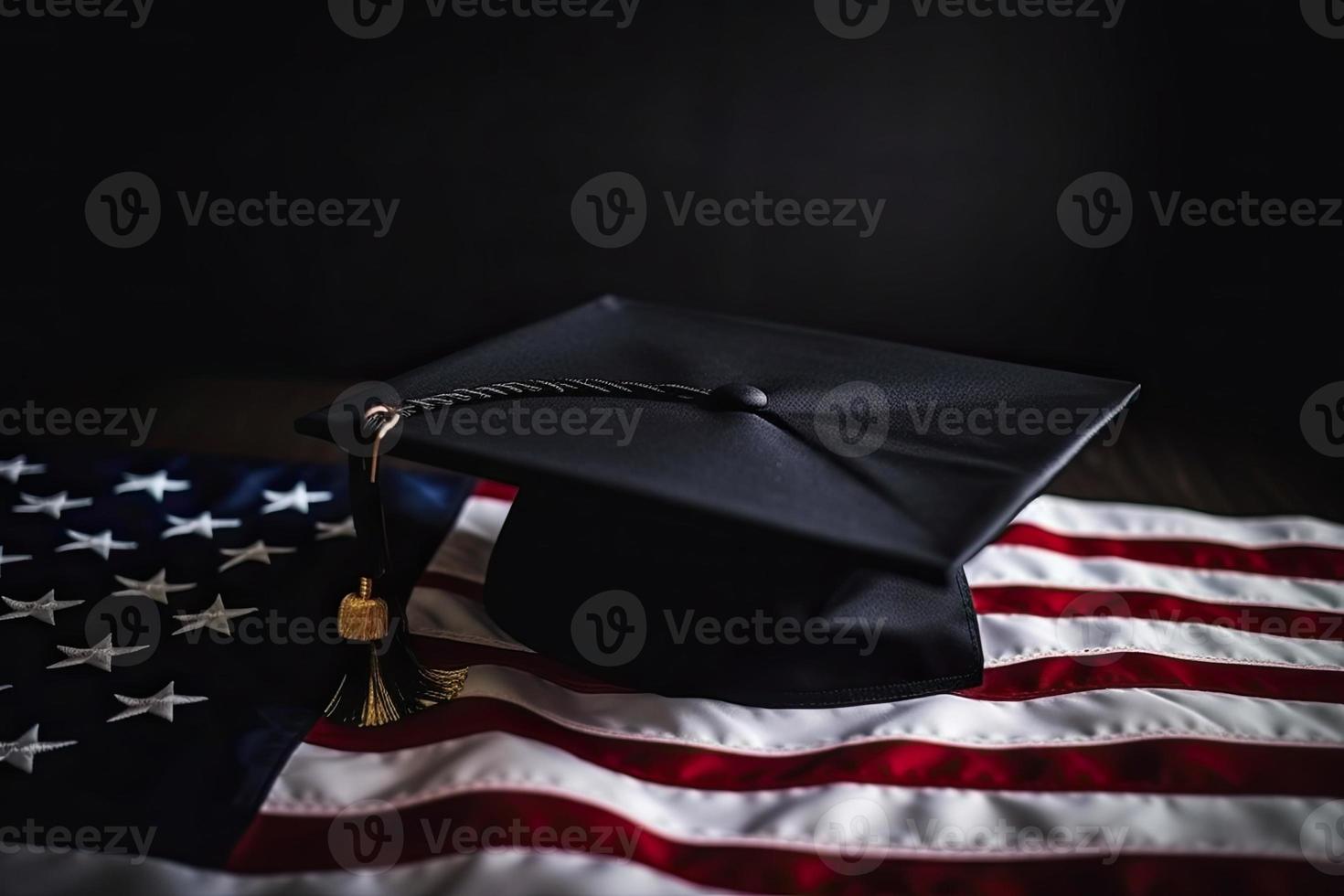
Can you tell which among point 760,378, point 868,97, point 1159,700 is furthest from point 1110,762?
point 868,97

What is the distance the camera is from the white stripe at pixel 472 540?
3.59 feet

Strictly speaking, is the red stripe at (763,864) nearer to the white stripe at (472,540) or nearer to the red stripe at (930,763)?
the red stripe at (930,763)

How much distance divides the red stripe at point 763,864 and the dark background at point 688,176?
0.86 meters

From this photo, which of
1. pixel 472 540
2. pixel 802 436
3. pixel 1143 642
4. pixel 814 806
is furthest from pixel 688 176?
pixel 814 806

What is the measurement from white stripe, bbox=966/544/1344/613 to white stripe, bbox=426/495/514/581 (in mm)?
521

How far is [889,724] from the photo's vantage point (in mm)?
856

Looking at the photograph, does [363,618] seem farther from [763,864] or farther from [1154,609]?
[1154,609]

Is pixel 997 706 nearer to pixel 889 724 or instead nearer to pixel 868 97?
pixel 889 724

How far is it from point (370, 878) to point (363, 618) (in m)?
0.20

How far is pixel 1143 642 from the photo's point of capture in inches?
38.8

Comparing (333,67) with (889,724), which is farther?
(333,67)

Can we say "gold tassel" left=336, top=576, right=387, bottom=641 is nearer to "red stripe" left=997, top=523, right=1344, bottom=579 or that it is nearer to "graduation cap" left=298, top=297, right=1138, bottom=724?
"graduation cap" left=298, top=297, right=1138, bottom=724

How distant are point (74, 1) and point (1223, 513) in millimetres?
1649

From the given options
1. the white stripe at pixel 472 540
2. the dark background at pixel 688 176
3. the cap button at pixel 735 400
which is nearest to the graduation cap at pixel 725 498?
the cap button at pixel 735 400
